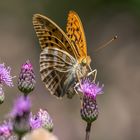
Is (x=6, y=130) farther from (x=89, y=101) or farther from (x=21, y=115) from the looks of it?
(x=89, y=101)

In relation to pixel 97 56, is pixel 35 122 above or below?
below

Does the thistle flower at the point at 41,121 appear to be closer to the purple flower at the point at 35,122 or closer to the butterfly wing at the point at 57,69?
the purple flower at the point at 35,122

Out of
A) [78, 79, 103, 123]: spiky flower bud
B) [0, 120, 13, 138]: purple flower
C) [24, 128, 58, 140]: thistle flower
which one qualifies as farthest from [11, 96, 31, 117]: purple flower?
[78, 79, 103, 123]: spiky flower bud

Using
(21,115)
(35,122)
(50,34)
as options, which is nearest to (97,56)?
(50,34)

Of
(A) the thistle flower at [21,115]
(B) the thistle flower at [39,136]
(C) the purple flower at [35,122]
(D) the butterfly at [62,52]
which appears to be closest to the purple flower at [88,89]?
(D) the butterfly at [62,52]

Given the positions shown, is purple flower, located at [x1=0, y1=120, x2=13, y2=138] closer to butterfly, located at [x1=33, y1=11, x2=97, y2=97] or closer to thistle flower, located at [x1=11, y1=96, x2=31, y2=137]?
thistle flower, located at [x1=11, y1=96, x2=31, y2=137]
